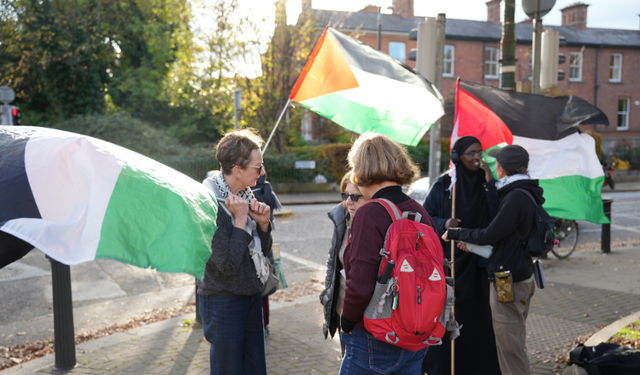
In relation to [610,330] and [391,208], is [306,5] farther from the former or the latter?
[391,208]

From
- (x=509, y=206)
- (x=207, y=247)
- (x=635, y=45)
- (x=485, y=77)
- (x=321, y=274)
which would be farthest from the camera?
(x=635, y=45)

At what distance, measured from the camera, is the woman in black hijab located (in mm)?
3963

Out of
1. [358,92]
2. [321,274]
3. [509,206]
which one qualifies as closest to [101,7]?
[321,274]

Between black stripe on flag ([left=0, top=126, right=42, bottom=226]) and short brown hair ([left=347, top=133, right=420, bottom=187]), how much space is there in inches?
Answer: 58.6

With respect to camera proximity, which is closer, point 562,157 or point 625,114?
point 562,157

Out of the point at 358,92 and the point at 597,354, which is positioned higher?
the point at 358,92

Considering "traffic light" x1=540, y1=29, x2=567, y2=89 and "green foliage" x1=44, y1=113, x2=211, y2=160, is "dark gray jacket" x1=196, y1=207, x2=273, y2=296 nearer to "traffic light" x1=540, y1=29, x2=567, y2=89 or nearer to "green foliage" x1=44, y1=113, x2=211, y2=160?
"traffic light" x1=540, y1=29, x2=567, y2=89

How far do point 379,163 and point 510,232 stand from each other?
4.95ft

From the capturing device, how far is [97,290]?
7227 mm

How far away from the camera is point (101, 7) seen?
24.8m

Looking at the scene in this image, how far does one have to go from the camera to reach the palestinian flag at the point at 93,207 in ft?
5.51

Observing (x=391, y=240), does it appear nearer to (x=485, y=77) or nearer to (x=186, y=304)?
(x=186, y=304)

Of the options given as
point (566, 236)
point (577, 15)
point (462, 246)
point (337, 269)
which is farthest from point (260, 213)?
point (577, 15)

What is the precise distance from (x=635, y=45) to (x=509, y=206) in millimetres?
41282
